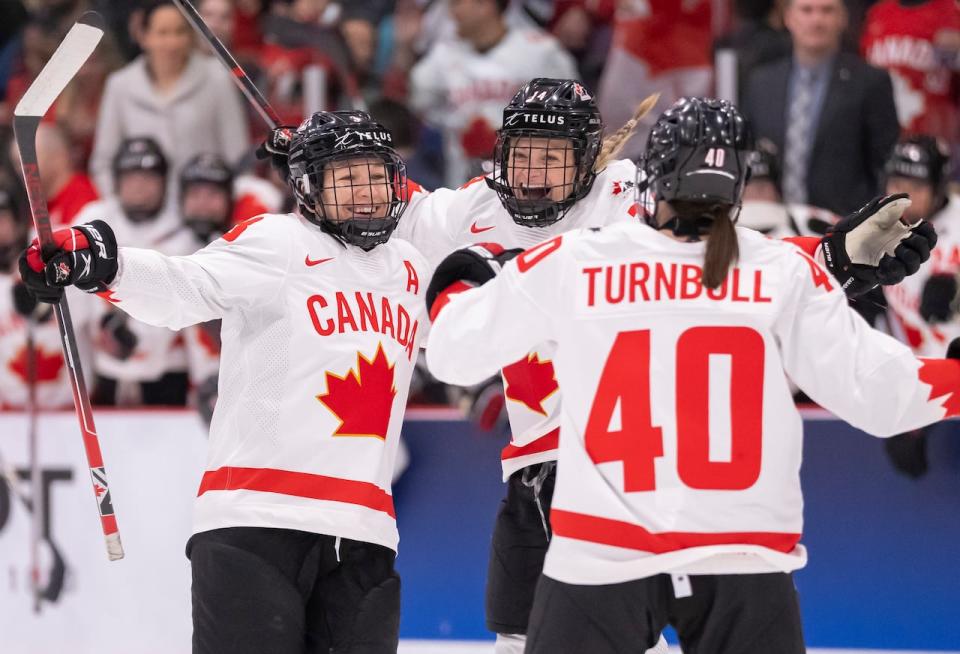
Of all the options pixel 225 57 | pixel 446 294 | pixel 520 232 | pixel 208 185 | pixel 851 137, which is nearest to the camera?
pixel 446 294

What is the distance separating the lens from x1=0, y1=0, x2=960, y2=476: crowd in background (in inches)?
210

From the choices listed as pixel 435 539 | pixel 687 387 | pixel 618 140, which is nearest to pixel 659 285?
pixel 687 387

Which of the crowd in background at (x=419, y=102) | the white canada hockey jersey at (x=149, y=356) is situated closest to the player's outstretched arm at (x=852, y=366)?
the crowd in background at (x=419, y=102)

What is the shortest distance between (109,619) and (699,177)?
3.45 meters

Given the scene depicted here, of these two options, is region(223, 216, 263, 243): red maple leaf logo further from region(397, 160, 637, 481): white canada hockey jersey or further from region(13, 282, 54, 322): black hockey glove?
region(13, 282, 54, 322): black hockey glove

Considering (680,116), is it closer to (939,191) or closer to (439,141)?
(939,191)

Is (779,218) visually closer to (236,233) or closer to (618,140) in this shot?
(618,140)

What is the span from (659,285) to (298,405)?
85 centimetres

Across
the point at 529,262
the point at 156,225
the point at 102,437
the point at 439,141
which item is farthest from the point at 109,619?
the point at 529,262

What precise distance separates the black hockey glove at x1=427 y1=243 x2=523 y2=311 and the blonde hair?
0.78m

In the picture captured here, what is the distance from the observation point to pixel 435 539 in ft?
16.3

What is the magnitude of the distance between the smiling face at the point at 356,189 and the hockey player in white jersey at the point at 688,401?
61cm

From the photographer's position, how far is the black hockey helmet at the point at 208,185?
18.4 feet

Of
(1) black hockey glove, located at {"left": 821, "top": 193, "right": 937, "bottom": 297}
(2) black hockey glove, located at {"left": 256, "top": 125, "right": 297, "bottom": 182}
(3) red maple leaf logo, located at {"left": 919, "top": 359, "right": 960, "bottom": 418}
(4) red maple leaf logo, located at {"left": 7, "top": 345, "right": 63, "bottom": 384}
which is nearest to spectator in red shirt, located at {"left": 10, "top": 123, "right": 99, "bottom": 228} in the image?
(4) red maple leaf logo, located at {"left": 7, "top": 345, "right": 63, "bottom": 384}
